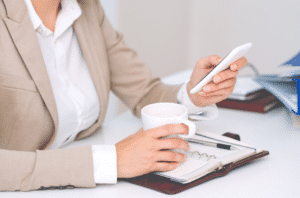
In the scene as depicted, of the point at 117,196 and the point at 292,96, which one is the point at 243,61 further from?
the point at 117,196

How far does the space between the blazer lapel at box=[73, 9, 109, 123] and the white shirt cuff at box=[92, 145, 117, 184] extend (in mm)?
362

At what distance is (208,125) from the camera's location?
99 centimetres

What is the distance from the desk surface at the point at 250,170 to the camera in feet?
2.00

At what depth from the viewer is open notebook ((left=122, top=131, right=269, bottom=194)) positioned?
624mm

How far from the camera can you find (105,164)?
2.13ft

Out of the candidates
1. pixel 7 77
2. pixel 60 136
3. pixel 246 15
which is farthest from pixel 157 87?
pixel 246 15

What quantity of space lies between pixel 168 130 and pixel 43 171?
0.26 metres

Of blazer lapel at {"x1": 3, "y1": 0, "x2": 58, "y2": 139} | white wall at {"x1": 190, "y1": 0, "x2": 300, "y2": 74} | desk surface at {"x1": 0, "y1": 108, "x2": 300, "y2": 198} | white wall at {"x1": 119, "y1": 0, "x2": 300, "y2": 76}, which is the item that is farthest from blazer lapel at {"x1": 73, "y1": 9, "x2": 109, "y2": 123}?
white wall at {"x1": 190, "y1": 0, "x2": 300, "y2": 74}

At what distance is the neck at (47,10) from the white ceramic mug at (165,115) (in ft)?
1.53

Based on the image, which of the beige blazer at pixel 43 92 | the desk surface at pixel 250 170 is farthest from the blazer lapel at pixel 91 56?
the desk surface at pixel 250 170

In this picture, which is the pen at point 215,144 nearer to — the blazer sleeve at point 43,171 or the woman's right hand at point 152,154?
the woman's right hand at point 152,154

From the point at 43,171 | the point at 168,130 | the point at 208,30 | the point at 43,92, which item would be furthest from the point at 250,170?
the point at 208,30

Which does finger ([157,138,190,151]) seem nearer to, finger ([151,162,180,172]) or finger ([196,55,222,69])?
finger ([151,162,180,172])

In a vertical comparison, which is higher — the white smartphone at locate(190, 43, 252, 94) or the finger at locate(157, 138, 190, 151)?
the white smartphone at locate(190, 43, 252, 94)
